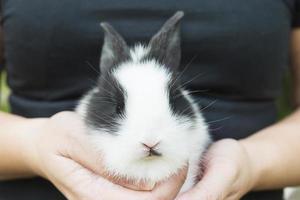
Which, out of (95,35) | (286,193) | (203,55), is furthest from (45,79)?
(286,193)

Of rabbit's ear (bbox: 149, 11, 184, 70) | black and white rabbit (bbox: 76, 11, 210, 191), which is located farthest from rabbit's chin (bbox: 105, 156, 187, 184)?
rabbit's ear (bbox: 149, 11, 184, 70)

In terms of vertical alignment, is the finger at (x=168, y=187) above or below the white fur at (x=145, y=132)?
below

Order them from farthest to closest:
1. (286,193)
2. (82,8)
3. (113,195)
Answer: (286,193)
(82,8)
(113,195)

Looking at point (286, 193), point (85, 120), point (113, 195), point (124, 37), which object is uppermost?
point (124, 37)

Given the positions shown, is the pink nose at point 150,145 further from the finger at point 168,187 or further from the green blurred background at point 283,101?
the green blurred background at point 283,101

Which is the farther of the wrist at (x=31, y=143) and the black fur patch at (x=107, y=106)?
the wrist at (x=31, y=143)

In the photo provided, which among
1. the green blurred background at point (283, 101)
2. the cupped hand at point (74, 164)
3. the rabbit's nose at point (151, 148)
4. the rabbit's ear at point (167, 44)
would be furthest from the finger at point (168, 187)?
A: the green blurred background at point (283, 101)

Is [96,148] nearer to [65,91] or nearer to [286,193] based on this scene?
[65,91]
